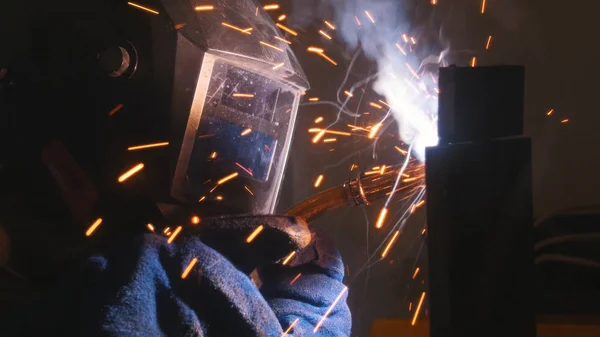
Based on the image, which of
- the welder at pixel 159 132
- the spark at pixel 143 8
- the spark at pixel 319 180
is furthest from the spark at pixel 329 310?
the spark at pixel 143 8

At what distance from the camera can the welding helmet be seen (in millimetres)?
939

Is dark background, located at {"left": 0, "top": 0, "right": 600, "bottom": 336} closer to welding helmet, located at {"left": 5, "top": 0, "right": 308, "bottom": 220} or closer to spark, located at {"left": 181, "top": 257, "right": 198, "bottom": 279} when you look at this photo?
welding helmet, located at {"left": 5, "top": 0, "right": 308, "bottom": 220}

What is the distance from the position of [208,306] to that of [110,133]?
0.46 m

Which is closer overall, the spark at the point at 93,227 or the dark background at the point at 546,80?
the spark at the point at 93,227

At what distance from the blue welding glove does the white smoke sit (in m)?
0.53

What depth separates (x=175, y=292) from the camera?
2.51ft

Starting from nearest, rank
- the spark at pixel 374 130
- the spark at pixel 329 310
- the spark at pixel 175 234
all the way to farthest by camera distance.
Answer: the spark at pixel 175 234, the spark at pixel 329 310, the spark at pixel 374 130

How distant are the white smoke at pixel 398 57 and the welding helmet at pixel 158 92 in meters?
0.39

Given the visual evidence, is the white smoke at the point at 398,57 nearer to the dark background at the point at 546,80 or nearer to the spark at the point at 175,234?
the dark background at the point at 546,80

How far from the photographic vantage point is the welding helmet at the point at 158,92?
0.94m

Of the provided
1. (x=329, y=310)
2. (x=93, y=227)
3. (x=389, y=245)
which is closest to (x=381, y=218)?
(x=389, y=245)

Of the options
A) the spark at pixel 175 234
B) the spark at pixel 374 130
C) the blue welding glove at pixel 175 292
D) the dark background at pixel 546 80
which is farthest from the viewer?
the spark at pixel 374 130

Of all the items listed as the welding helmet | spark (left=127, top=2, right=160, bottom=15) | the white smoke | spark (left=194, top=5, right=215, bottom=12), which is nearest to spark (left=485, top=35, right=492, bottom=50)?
the white smoke

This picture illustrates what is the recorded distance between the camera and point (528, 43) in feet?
3.93
